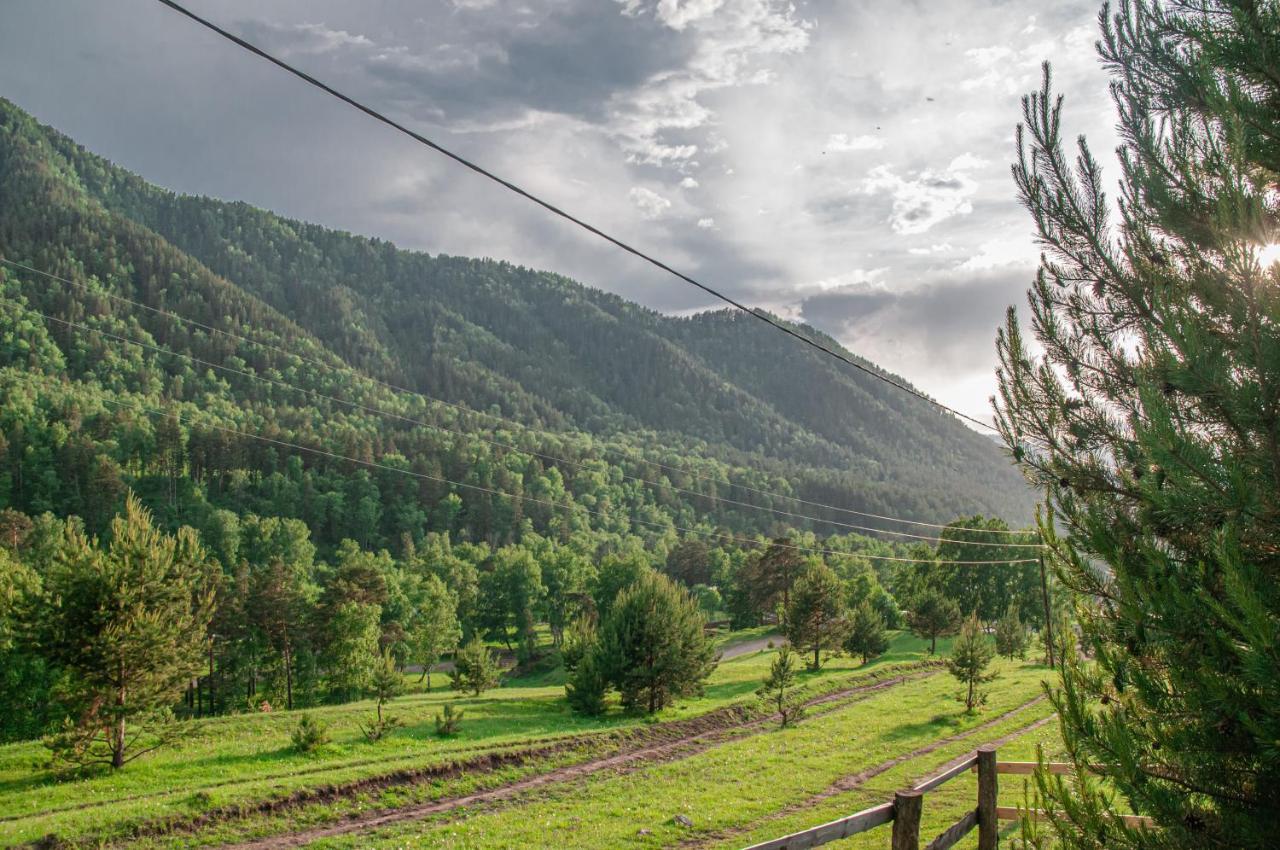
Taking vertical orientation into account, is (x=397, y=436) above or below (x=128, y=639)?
above

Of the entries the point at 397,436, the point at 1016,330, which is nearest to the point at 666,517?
the point at 397,436

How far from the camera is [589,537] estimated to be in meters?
136

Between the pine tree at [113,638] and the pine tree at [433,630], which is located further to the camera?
the pine tree at [433,630]

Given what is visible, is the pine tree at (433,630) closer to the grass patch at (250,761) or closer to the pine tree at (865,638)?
the grass patch at (250,761)

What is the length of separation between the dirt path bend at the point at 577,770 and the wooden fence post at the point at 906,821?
15.7m

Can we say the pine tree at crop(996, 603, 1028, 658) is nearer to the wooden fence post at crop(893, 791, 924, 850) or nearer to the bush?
the bush

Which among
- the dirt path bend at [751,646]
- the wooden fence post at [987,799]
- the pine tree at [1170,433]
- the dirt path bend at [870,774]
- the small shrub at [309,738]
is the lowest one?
the dirt path bend at [751,646]

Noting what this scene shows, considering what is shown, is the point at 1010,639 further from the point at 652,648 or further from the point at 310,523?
the point at 310,523

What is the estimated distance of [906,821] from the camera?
23.6ft

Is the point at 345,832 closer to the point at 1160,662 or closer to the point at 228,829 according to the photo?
the point at 228,829

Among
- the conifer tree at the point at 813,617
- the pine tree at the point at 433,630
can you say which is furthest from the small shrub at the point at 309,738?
the pine tree at the point at 433,630

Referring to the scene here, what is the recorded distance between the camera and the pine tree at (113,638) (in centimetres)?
2211

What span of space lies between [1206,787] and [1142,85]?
16.5ft

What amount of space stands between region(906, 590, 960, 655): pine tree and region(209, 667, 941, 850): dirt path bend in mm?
16512
